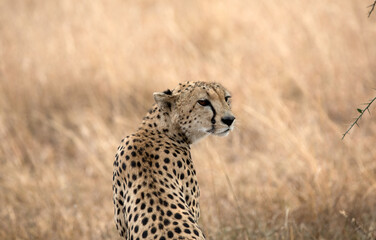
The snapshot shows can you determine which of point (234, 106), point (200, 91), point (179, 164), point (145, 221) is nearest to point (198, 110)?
point (200, 91)

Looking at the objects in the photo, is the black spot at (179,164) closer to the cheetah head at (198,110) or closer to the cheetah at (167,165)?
the cheetah at (167,165)

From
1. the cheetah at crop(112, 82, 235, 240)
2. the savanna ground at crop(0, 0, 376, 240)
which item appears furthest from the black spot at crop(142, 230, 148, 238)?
the savanna ground at crop(0, 0, 376, 240)

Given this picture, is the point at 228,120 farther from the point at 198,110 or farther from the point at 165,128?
the point at 165,128

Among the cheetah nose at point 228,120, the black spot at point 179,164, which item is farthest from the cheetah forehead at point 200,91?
the black spot at point 179,164

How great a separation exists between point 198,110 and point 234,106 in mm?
2760

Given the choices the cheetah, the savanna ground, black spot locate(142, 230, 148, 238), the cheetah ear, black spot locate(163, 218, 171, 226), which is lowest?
black spot locate(142, 230, 148, 238)

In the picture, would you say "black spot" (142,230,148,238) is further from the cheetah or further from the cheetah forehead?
the cheetah forehead

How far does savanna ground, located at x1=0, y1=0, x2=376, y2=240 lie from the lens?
385 centimetres

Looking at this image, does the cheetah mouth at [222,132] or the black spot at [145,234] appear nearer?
the black spot at [145,234]

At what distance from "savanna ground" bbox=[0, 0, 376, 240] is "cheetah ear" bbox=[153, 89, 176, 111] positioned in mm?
968

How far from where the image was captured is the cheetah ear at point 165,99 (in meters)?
2.69

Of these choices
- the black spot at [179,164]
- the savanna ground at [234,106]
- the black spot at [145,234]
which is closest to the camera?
the black spot at [145,234]

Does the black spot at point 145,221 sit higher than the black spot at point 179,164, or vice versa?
the black spot at point 179,164

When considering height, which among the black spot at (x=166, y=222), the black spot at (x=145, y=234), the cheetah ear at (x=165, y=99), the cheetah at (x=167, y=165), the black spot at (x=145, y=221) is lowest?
the black spot at (x=145, y=234)
